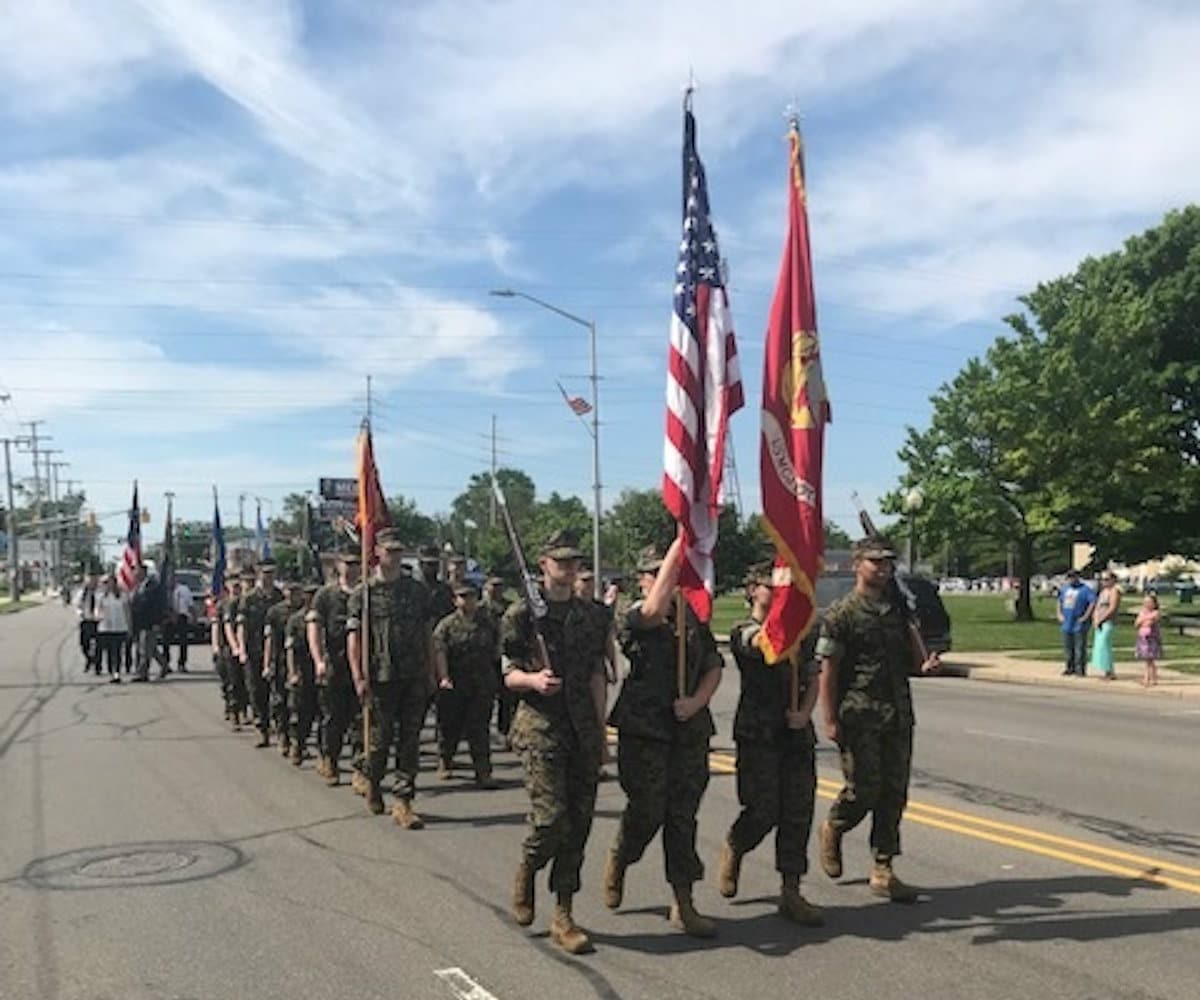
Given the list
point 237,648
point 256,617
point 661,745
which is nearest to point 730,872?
point 661,745

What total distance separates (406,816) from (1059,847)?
4137 mm

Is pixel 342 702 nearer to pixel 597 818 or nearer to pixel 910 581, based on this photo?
pixel 597 818

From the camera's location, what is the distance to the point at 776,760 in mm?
6211

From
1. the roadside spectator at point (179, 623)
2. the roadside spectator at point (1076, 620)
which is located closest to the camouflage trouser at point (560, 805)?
the roadside spectator at point (1076, 620)

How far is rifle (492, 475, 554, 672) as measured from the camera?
6094 mm

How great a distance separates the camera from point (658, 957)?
5508mm

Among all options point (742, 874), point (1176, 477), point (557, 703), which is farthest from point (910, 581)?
point (1176, 477)

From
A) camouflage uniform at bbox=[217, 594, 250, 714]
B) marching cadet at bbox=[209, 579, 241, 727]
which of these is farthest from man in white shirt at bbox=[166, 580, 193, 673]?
camouflage uniform at bbox=[217, 594, 250, 714]

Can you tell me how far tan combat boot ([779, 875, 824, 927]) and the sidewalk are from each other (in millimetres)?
13996

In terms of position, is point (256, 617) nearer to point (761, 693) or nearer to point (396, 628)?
point (396, 628)

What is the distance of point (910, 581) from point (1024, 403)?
62.6ft

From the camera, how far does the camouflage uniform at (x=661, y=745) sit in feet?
19.3

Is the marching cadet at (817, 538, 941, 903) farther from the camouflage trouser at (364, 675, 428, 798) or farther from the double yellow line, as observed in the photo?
the camouflage trouser at (364, 675, 428, 798)

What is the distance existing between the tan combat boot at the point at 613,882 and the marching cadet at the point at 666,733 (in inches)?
3.5
